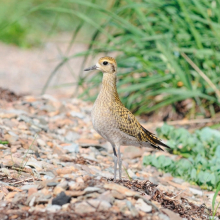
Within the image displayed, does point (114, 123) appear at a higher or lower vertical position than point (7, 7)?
lower

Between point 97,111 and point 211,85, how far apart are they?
2477 millimetres

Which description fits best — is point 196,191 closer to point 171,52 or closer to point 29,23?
point 171,52

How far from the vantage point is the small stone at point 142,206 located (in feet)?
10.3

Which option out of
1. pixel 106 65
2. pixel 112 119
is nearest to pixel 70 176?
pixel 112 119

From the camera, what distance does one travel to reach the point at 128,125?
431 cm

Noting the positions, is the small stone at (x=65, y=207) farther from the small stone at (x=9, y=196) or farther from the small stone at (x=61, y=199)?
the small stone at (x=9, y=196)

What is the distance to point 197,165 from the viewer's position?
5012 millimetres

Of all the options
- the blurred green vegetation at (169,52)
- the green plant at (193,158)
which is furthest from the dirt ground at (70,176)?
the blurred green vegetation at (169,52)

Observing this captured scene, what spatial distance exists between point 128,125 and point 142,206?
127cm

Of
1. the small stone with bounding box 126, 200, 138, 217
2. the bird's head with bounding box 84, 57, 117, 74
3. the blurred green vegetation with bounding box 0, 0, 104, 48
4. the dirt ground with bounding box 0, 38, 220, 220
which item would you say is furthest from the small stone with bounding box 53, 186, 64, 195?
the blurred green vegetation with bounding box 0, 0, 104, 48

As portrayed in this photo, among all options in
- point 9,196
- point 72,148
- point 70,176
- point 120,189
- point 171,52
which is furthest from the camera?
point 171,52

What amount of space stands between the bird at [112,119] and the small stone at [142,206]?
83 cm

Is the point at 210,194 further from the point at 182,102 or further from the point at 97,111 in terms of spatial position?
the point at 182,102

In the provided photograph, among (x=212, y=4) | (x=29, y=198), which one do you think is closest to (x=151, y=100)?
(x=212, y=4)
